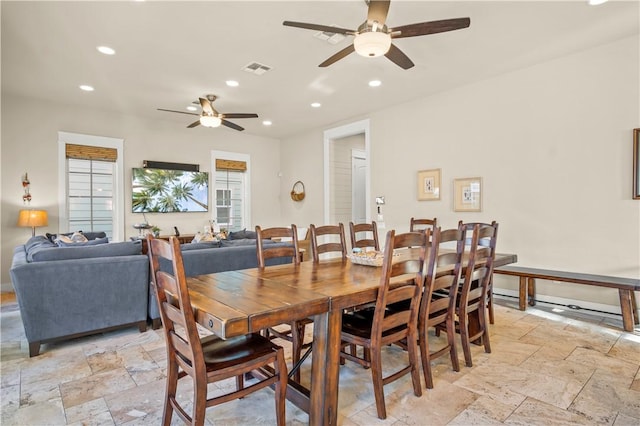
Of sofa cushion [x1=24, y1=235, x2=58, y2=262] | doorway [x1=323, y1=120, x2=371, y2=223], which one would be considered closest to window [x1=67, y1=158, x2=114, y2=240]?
sofa cushion [x1=24, y1=235, x2=58, y2=262]

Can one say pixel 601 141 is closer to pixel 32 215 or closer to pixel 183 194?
pixel 183 194

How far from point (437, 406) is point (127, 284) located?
2.81m

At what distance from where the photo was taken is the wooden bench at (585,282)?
326cm

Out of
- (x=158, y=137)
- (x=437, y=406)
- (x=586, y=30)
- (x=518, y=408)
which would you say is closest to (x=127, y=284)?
(x=437, y=406)

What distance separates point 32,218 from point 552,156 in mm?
7074

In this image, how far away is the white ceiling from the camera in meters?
3.04

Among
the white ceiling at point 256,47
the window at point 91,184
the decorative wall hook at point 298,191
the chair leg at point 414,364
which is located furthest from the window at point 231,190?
the chair leg at point 414,364

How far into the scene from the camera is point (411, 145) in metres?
5.59

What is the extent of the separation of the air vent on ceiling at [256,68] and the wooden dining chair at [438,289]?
3.15 metres

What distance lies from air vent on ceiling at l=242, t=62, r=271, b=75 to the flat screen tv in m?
3.30

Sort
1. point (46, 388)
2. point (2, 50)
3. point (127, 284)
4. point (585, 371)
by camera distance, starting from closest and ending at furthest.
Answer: point (46, 388), point (585, 371), point (127, 284), point (2, 50)

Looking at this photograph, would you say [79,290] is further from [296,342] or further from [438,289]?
[438,289]

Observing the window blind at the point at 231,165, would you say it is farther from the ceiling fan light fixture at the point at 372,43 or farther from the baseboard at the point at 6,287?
the ceiling fan light fixture at the point at 372,43

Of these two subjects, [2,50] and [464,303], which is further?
[2,50]
